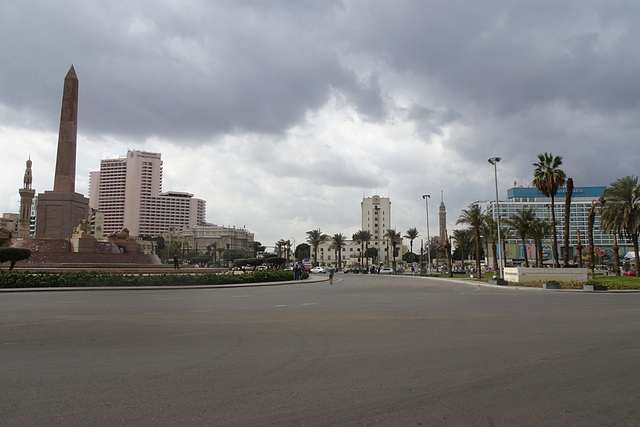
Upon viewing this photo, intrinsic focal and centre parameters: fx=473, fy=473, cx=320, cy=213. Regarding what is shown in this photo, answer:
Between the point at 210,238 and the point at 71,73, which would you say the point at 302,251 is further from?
the point at 71,73

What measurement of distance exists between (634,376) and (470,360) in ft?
7.29

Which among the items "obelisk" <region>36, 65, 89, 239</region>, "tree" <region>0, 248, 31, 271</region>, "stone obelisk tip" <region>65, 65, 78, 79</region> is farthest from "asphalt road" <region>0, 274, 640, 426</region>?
"stone obelisk tip" <region>65, 65, 78, 79</region>

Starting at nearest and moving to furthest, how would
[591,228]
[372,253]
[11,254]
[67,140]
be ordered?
[11,254] → [67,140] → [591,228] → [372,253]

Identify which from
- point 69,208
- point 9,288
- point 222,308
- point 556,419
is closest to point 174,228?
point 69,208

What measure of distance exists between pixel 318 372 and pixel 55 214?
140ft

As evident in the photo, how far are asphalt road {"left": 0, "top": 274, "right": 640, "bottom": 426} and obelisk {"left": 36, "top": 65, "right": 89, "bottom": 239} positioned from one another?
110ft

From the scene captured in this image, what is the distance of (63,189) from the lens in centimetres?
4231

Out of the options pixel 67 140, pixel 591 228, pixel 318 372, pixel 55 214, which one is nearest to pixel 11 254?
pixel 55 214

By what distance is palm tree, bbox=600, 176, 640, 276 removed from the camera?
47469 millimetres

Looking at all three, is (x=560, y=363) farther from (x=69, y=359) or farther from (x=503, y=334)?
(x=69, y=359)

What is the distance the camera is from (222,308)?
16281 mm

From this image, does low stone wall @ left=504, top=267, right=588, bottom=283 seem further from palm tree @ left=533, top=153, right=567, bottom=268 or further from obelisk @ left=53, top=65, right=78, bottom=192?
obelisk @ left=53, top=65, right=78, bottom=192

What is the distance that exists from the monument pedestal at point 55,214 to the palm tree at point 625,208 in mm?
52785

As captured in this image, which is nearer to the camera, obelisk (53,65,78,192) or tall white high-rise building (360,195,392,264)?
obelisk (53,65,78,192)
